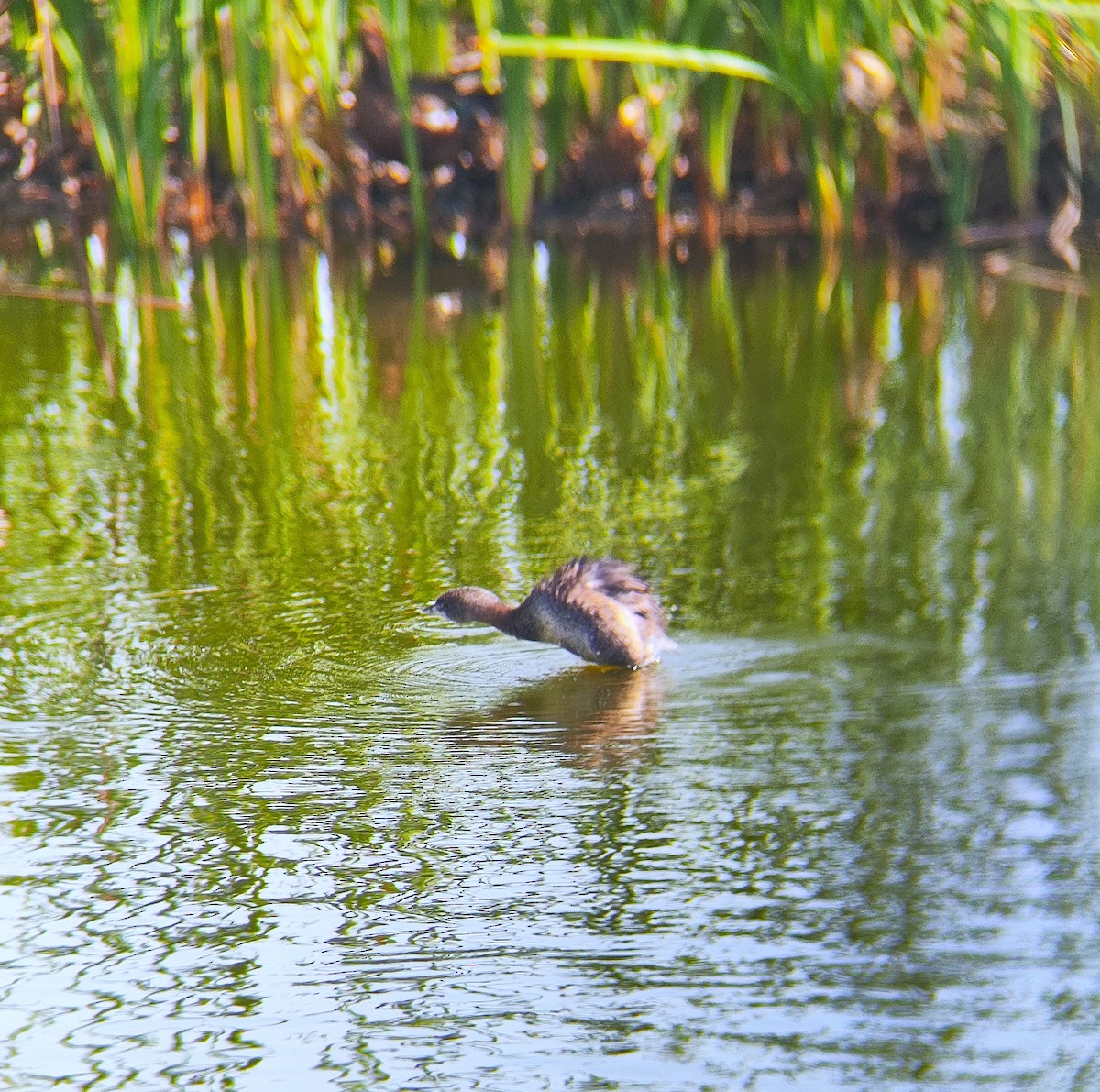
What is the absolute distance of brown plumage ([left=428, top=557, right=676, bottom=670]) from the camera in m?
3.85

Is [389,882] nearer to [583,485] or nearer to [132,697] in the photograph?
[132,697]

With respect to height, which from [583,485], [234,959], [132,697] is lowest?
[234,959]

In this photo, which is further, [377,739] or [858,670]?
[858,670]

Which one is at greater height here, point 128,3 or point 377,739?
point 128,3

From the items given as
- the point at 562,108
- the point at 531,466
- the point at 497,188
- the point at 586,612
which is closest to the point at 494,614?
the point at 586,612

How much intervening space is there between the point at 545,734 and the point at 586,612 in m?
0.41

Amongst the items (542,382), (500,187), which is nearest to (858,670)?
(542,382)

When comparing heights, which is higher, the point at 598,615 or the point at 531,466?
the point at 531,466

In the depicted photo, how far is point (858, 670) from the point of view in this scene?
151 inches

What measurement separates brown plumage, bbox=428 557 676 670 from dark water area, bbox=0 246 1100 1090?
0.07 metres

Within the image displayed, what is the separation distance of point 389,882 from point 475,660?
117 cm

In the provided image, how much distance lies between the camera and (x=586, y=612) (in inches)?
152

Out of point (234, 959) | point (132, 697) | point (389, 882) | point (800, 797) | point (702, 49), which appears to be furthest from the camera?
point (702, 49)

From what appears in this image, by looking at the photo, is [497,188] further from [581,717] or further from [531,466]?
[581,717]
